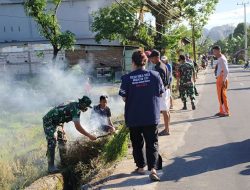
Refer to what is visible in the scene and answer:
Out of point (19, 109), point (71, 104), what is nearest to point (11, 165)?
point (71, 104)

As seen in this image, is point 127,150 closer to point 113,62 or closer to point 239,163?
point 239,163

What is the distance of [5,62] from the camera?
3409cm

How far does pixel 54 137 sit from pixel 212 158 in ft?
9.01

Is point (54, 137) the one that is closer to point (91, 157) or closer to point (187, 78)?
point (91, 157)

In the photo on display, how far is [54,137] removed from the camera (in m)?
7.98

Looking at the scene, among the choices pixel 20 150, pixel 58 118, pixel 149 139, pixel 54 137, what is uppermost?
pixel 58 118

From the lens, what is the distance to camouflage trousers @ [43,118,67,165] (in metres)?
7.89

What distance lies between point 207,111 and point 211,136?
13.8 ft

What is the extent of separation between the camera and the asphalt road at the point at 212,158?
6508mm

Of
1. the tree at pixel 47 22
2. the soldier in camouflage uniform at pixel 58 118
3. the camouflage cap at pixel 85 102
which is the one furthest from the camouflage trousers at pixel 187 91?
the tree at pixel 47 22

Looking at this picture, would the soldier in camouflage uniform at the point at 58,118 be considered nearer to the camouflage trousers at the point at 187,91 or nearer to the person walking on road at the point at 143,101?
the person walking on road at the point at 143,101

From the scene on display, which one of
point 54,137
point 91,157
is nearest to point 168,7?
point 91,157

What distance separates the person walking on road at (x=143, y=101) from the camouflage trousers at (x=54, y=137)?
1.90 m

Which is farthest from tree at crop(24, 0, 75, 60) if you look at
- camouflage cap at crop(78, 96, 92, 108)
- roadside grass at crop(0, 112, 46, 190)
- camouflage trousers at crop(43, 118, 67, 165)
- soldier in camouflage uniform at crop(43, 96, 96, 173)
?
camouflage cap at crop(78, 96, 92, 108)
